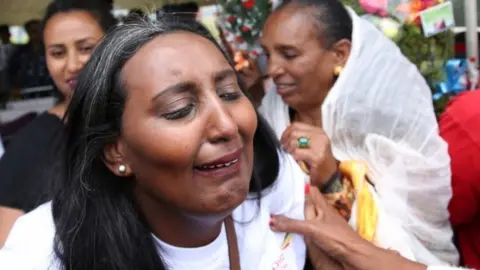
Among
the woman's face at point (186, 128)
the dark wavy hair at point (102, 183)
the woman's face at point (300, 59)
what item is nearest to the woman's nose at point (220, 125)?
the woman's face at point (186, 128)

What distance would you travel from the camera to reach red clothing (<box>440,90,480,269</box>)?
159 centimetres

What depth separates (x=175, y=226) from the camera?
125cm

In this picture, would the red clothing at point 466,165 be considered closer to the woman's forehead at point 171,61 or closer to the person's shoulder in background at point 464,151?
the person's shoulder in background at point 464,151

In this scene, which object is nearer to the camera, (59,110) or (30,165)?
(30,165)

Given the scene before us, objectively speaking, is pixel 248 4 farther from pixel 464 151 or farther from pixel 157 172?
pixel 157 172

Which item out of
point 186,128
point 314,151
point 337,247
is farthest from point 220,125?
point 314,151

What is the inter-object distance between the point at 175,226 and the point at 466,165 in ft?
3.00

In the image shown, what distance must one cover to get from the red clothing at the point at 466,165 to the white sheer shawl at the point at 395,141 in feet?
0.10

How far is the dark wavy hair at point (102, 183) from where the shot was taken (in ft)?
3.81

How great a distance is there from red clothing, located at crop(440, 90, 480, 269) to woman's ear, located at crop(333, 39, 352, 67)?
1.43 ft

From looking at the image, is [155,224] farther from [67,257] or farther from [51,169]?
[51,169]

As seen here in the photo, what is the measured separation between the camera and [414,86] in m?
1.88

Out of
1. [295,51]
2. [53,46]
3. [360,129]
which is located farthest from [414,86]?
[53,46]

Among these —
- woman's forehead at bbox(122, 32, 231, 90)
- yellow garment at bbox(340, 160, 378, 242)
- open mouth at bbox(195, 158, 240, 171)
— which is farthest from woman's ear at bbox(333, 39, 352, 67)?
open mouth at bbox(195, 158, 240, 171)
